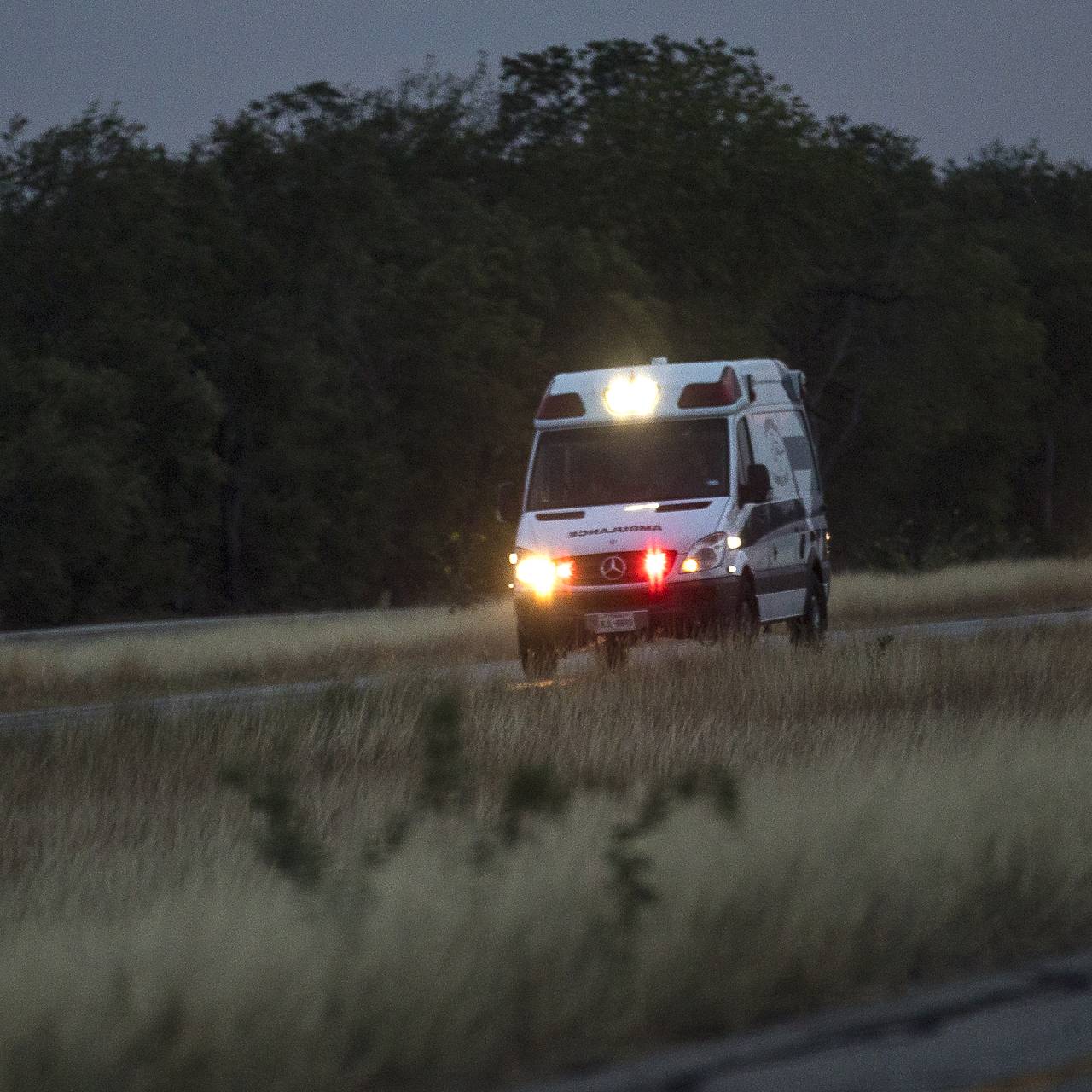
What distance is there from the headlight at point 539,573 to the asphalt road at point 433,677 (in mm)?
686

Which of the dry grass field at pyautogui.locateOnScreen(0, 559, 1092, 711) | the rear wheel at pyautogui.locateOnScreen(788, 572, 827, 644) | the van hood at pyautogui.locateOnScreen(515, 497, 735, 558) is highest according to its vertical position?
the van hood at pyautogui.locateOnScreen(515, 497, 735, 558)

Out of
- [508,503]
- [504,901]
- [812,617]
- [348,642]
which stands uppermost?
[508,503]

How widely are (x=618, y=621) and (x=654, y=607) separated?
1.08 ft

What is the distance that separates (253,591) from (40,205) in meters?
9.40

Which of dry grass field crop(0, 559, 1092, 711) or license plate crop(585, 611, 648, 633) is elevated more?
license plate crop(585, 611, 648, 633)

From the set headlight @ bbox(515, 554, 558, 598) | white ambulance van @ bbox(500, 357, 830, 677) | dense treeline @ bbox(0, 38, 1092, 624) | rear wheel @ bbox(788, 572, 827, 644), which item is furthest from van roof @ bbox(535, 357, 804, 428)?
dense treeline @ bbox(0, 38, 1092, 624)

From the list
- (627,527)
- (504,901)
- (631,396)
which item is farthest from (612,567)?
(504,901)

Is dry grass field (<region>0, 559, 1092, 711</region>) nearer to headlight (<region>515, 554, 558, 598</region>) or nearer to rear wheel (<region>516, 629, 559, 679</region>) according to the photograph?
rear wheel (<region>516, 629, 559, 679</region>)

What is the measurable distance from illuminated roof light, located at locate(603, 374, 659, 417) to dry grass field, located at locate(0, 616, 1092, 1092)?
7.96 m

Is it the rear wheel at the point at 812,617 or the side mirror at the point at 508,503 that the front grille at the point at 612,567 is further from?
the rear wheel at the point at 812,617

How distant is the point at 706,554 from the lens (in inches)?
742

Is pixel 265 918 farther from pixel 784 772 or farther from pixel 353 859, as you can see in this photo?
pixel 784 772

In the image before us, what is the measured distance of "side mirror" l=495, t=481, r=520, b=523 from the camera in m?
20.0

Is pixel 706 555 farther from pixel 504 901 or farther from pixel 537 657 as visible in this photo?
pixel 504 901
